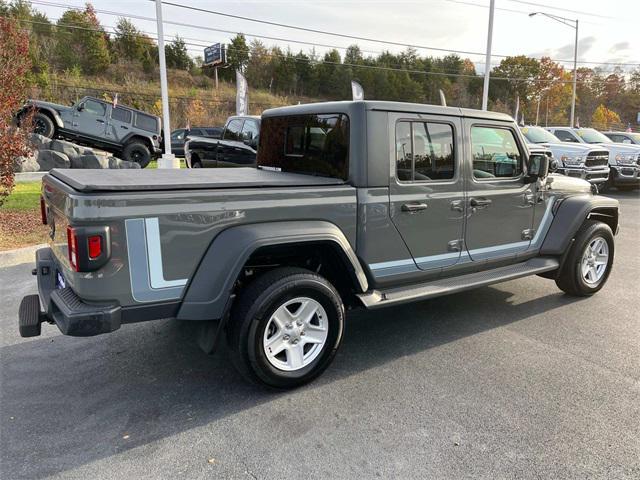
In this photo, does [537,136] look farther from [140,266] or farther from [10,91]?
[140,266]

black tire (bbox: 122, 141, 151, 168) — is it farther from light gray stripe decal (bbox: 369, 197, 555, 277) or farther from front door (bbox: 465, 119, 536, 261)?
light gray stripe decal (bbox: 369, 197, 555, 277)

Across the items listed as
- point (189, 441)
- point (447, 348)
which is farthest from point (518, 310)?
point (189, 441)

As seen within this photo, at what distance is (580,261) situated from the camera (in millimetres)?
4926

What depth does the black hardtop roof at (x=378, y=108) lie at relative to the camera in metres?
3.48

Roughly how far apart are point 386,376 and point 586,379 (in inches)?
56.3

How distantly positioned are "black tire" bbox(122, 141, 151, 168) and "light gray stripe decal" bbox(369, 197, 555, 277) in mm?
13586

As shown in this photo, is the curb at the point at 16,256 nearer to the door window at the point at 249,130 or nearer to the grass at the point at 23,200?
the grass at the point at 23,200

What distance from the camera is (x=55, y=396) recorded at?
125 inches

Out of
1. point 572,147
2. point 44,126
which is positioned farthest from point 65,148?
point 572,147

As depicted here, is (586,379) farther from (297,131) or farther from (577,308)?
(297,131)

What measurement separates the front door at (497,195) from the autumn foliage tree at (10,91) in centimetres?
648

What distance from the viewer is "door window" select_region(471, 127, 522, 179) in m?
4.14

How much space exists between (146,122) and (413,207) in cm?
1449

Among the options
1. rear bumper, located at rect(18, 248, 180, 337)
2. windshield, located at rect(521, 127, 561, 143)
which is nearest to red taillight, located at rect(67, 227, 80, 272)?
rear bumper, located at rect(18, 248, 180, 337)
